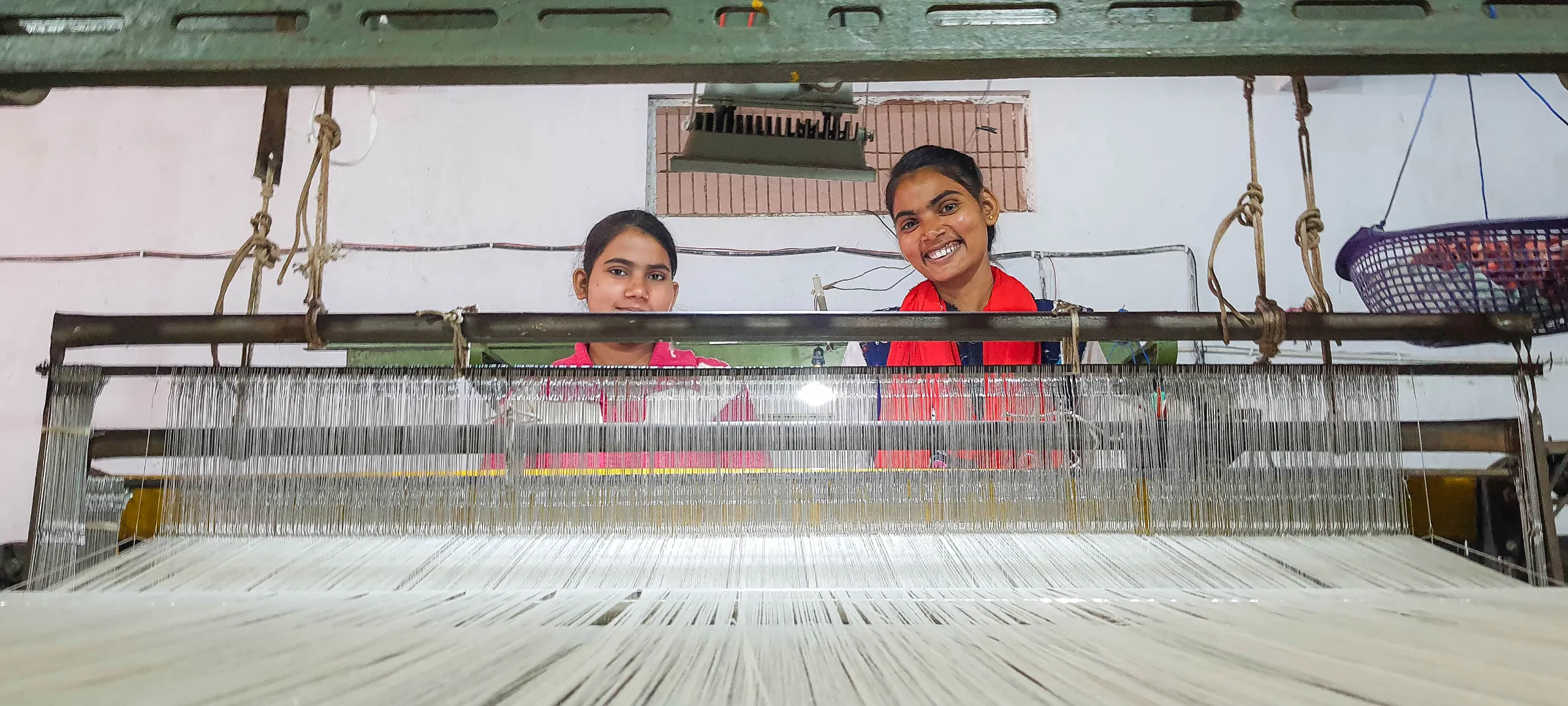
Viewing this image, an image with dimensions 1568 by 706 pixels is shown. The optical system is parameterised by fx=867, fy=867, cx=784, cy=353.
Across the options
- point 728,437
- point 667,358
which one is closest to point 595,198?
point 667,358

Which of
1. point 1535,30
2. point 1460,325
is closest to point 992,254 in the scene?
point 1460,325

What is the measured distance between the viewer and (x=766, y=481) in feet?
4.01

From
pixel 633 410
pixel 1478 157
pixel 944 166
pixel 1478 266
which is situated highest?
pixel 1478 157

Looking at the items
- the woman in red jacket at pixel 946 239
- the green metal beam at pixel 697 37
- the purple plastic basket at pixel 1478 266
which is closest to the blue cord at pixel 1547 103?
the purple plastic basket at pixel 1478 266

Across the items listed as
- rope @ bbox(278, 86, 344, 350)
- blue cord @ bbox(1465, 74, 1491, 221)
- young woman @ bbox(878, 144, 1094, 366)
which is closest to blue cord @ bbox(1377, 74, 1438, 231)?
blue cord @ bbox(1465, 74, 1491, 221)

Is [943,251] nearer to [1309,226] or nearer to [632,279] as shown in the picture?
[632,279]

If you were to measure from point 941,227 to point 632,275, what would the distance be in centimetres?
105

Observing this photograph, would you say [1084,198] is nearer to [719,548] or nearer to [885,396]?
[885,396]

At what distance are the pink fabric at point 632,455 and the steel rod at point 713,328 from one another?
0.09m

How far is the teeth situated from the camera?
2.93m

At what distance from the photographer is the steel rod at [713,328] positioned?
1187mm

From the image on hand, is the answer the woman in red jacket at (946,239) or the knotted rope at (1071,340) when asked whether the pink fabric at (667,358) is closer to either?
the woman in red jacket at (946,239)

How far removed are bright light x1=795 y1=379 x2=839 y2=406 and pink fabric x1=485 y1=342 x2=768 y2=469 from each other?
0.25 ft

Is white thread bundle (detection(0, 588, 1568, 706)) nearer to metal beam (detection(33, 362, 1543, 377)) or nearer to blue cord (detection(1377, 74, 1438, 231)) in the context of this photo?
metal beam (detection(33, 362, 1543, 377))
